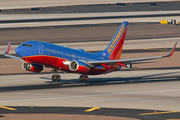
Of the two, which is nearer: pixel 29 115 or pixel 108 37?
pixel 29 115

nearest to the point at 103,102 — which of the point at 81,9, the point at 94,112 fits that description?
the point at 94,112

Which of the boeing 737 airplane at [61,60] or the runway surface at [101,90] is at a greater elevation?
the boeing 737 airplane at [61,60]

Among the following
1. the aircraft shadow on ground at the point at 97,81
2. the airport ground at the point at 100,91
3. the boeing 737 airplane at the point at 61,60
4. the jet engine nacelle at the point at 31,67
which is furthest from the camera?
the jet engine nacelle at the point at 31,67

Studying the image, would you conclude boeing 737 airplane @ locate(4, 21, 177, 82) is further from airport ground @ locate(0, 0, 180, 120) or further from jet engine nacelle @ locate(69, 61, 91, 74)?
airport ground @ locate(0, 0, 180, 120)

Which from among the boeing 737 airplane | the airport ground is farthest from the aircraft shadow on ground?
the boeing 737 airplane

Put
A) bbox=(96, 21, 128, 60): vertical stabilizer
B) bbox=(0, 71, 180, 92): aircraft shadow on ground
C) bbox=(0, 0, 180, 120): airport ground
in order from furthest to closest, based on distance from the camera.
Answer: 1. bbox=(96, 21, 128, 60): vertical stabilizer
2. bbox=(0, 71, 180, 92): aircraft shadow on ground
3. bbox=(0, 0, 180, 120): airport ground

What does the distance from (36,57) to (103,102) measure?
13.8 m

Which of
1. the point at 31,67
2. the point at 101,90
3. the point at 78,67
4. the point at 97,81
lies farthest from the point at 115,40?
the point at 31,67

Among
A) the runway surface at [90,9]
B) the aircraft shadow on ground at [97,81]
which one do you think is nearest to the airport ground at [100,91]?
the aircraft shadow on ground at [97,81]

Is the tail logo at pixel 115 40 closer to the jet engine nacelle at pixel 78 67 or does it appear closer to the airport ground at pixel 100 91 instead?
the airport ground at pixel 100 91

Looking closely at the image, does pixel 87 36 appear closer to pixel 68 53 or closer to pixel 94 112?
pixel 68 53

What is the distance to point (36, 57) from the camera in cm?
5431

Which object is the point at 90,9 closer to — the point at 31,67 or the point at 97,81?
the point at 97,81

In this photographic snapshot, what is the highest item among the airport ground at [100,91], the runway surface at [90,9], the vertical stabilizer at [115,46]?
the runway surface at [90,9]
